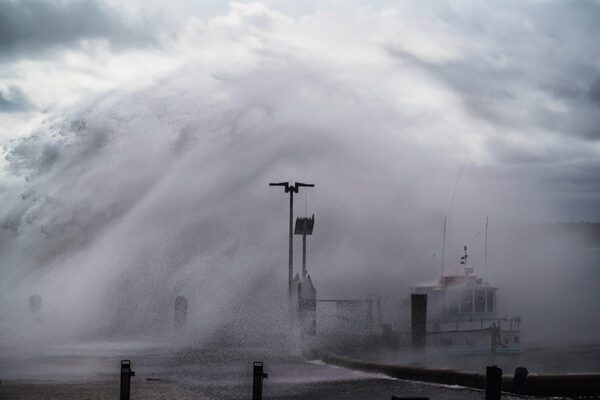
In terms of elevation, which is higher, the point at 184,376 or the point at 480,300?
the point at 480,300

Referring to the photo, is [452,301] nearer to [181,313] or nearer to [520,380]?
[181,313]

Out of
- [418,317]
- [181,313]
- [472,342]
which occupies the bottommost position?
[472,342]

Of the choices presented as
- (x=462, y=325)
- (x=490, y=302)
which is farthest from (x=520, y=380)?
(x=490, y=302)

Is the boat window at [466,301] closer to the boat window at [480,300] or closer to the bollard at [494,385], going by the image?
the boat window at [480,300]

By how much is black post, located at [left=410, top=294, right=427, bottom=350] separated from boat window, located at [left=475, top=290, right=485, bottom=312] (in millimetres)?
7746

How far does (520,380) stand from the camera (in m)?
18.7

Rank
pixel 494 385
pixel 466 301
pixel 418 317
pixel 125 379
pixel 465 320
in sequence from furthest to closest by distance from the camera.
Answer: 1. pixel 466 301
2. pixel 465 320
3. pixel 418 317
4. pixel 125 379
5. pixel 494 385

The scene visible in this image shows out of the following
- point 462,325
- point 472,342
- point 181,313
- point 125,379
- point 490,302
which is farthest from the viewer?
point 490,302

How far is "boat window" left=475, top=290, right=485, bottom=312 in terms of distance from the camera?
1547 inches

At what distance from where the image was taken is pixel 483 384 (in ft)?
64.7

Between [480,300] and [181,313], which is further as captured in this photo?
[480,300]

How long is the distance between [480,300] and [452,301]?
137cm

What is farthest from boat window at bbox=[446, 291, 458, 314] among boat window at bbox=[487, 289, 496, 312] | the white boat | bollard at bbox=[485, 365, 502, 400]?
bollard at bbox=[485, 365, 502, 400]

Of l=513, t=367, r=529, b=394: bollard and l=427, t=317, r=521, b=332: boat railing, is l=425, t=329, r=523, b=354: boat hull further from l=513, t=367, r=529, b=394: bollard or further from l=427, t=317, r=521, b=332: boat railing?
l=513, t=367, r=529, b=394: bollard
